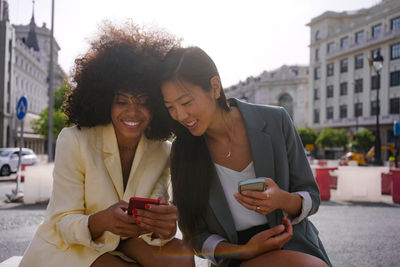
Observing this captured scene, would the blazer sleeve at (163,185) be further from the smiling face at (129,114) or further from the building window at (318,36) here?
the building window at (318,36)

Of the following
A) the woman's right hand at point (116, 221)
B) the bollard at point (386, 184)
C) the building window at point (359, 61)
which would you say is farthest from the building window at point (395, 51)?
the woman's right hand at point (116, 221)

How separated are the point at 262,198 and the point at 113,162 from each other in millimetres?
954

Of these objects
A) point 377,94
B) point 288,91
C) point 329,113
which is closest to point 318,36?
point 329,113

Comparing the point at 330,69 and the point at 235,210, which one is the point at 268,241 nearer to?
the point at 235,210

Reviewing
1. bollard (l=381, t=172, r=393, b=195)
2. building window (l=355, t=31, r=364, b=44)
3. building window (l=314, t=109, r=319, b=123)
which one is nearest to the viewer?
bollard (l=381, t=172, r=393, b=195)

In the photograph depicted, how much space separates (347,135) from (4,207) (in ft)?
133

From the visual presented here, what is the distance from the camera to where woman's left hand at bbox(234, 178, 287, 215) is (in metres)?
1.84

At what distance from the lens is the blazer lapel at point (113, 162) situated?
231 centimetres

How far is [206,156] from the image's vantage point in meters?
2.46

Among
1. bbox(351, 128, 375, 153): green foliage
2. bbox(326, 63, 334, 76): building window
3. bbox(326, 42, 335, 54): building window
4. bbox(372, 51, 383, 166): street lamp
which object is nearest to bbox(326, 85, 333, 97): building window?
bbox(326, 63, 334, 76): building window

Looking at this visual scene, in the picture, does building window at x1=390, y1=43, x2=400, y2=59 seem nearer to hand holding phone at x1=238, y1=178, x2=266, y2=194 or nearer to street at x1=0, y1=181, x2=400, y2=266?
street at x1=0, y1=181, x2=400, y2=266

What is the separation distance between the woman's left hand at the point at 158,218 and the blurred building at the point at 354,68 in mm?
43185

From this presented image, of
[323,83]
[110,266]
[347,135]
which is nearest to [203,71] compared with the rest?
[110,266]

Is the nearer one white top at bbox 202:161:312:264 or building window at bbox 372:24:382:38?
white top at bbox 202:161:312:264
